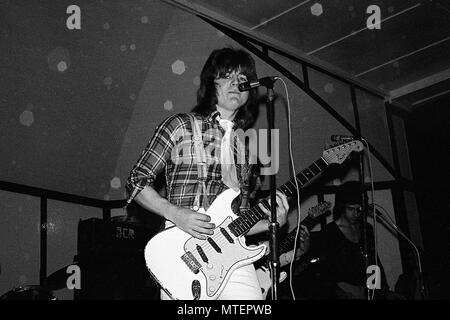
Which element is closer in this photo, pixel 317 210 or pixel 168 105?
pixel 317 210

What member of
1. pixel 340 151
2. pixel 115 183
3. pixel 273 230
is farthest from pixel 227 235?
pixel 115 183

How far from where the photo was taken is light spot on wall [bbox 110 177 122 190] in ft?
19.0

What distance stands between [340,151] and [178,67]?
2.56 metres

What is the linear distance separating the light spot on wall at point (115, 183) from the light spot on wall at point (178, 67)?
5.00 ft

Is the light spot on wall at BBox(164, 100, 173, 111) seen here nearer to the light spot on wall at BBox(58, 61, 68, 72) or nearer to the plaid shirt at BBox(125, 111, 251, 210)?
the light spot on wall at BBox(58, 61, 68, 72)

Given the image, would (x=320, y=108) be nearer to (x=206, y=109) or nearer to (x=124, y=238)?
(x=124, y=238)

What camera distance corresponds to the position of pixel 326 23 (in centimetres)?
525

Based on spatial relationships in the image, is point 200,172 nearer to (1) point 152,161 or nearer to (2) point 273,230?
(1) point 152,161

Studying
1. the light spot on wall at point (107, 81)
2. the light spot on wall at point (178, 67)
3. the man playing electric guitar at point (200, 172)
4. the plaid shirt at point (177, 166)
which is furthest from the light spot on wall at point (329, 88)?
the plaid shirt at point (177, 166)

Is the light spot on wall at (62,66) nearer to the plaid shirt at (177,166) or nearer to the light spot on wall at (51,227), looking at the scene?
the light spot on wall at (51,227)

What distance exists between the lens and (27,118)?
15.2 feet

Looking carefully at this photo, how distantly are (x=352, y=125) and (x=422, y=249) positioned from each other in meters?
1.81

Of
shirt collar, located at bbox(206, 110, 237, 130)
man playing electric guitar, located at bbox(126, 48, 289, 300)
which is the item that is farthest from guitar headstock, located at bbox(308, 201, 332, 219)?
shirt collar, located at bbox(206, 110, 237, 130)

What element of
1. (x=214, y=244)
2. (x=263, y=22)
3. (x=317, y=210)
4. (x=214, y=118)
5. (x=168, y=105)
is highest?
(x=263, y=22)
